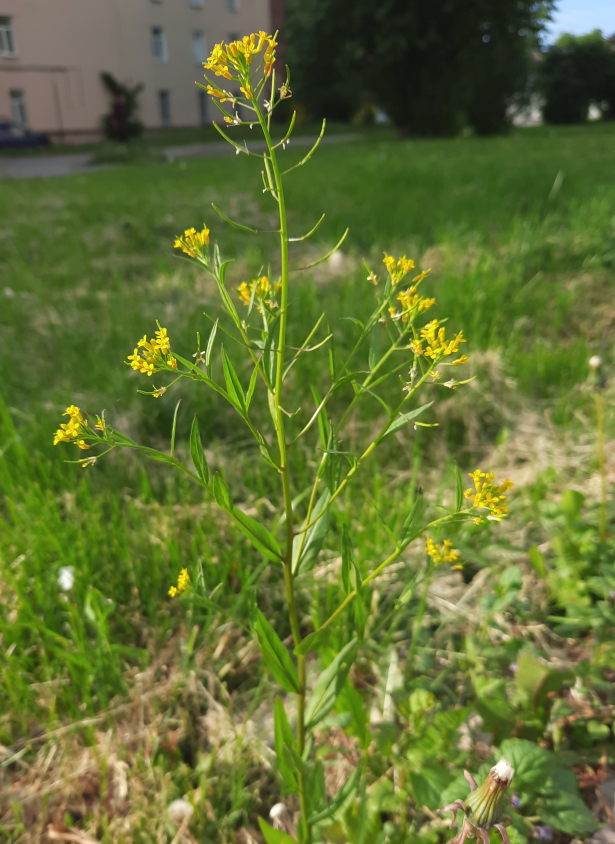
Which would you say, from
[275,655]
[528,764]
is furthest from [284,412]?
[528,764]

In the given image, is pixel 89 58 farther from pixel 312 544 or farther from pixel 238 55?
pixel 312 544

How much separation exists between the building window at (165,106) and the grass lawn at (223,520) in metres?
24.1

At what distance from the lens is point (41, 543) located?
1390 mm

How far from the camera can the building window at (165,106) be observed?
24188 mm

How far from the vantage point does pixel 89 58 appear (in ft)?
65.5

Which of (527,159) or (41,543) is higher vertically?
(527,159)

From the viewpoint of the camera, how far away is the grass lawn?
3.67ft

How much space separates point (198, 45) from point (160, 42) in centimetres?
255

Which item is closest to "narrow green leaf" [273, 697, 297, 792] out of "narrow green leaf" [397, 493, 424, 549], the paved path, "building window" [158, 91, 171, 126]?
"narrow green leaf" [397, 493, 424, 549]

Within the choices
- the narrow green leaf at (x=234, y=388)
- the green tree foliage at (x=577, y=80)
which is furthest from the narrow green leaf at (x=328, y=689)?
the green tree foliage at (x=577, y=80)

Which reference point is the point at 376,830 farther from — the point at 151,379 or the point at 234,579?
the point at 151,379

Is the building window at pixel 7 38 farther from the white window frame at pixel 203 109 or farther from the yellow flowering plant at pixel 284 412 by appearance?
the yellow flowering plant at pixel 284 412

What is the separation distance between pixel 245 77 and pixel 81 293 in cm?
277

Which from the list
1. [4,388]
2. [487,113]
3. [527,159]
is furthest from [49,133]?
[4,388]
